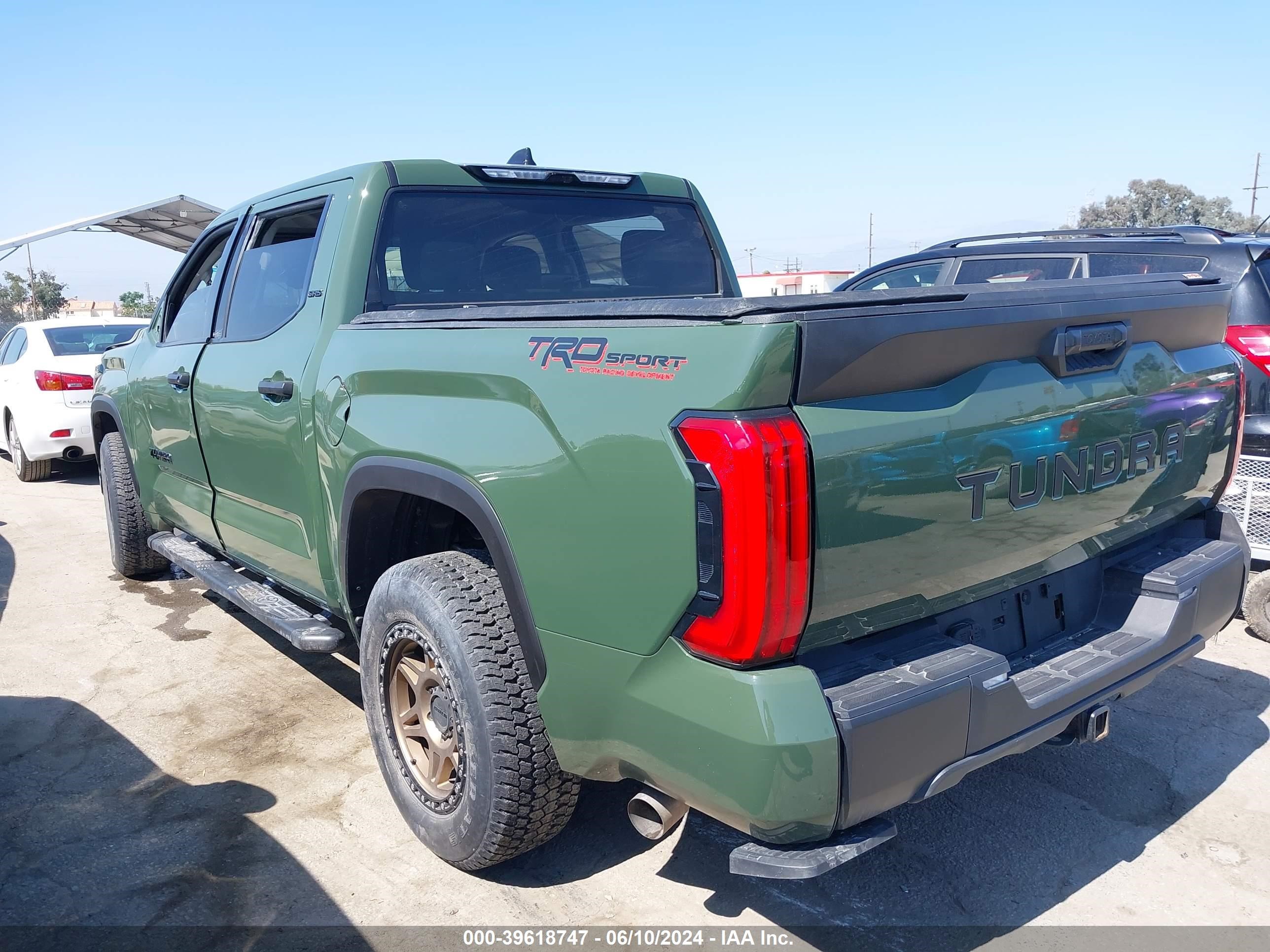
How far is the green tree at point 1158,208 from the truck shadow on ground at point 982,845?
58574 mm

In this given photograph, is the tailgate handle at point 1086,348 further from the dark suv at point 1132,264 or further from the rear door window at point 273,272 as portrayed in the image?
the rear door window at point 273,272

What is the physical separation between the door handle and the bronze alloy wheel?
39.8 inches

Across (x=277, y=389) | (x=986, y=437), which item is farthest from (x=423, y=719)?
(x=986, y=437)

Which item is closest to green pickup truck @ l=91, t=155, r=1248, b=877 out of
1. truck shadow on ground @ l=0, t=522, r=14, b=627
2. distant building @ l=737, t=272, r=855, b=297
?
truck shadow on ground @ l=0, t=522, r=14, b=627

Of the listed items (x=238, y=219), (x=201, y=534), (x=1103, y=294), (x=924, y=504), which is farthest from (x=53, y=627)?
(x=1103, y=294)

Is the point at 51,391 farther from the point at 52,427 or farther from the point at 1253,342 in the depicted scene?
the point at 1253,342

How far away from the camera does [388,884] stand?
2857 millimetres

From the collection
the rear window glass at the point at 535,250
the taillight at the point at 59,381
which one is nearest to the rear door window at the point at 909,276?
the rear window glass at the point at 535,250

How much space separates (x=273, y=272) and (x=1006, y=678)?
3.14 m

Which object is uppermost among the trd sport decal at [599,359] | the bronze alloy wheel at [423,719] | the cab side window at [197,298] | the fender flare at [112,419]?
the cab side window at [197,298]

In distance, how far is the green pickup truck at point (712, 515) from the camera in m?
1.95

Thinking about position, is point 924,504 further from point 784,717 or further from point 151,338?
point 151,338

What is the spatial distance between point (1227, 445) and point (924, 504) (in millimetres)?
1612

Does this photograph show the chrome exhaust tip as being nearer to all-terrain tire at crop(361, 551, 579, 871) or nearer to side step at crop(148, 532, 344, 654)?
all-terrain tire at crop(361, 551, 579, 871)
